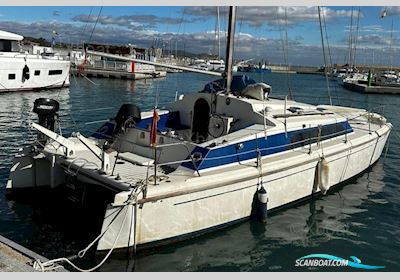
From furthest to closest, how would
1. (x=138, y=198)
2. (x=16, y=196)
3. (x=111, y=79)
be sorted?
(x=111, y=79)
(x=16, y=196)
(x=138, y=198)

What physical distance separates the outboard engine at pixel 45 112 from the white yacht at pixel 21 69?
23.9 meters

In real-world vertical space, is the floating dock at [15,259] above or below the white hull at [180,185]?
below

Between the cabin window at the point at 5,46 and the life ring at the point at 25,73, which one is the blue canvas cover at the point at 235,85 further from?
the cabin window at the point at 5,46

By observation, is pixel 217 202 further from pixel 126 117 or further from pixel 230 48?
pixel 230 48

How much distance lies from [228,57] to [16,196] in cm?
711

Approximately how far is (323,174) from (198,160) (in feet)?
13.4

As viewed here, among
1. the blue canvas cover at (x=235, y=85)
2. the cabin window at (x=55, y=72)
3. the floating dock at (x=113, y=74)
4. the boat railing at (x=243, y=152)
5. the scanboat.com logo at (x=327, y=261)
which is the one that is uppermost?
the blue canvas cover at (x=235, y=85)

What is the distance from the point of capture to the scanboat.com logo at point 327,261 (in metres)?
9.32

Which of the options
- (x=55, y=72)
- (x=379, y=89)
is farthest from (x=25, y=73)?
(x=379, y=89)

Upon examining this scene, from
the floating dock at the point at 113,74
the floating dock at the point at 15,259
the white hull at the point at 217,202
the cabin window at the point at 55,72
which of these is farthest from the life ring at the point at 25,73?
the floating dock at the point at 15,259

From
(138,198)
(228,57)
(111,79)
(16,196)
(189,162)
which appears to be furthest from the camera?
(111,79)

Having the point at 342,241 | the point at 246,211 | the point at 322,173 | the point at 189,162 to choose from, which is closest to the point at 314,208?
the point at 322,173

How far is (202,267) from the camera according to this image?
29.3 feet

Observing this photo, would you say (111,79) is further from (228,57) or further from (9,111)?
(228,57)
